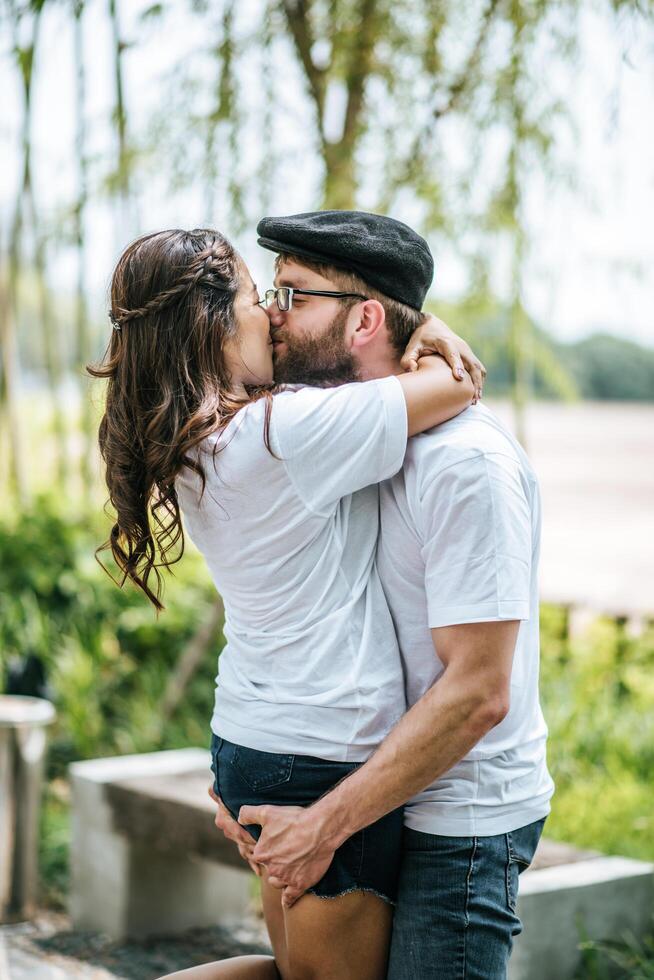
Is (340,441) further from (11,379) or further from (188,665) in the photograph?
(11,379)

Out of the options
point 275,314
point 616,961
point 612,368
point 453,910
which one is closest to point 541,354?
point 612,368

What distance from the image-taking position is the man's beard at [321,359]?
69.7 inches

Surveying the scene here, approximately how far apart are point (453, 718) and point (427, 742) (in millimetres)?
50

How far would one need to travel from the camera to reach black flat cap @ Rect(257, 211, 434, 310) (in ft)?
5.64

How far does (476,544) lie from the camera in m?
1.52

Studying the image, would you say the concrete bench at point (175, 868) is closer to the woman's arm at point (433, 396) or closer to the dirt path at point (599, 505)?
the woman's arm at point (433, 396)

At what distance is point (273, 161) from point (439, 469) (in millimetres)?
3250

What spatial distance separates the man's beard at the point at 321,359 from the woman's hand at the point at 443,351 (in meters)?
0.10

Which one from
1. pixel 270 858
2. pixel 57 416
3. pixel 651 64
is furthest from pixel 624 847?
pixel 57 416

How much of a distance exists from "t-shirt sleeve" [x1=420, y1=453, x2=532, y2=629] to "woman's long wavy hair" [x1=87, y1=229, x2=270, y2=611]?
36cm

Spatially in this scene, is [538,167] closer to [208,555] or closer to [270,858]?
[208,555]

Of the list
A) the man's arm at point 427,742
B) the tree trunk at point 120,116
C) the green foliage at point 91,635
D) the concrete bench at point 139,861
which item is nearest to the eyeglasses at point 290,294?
the man's arm at point 427,742

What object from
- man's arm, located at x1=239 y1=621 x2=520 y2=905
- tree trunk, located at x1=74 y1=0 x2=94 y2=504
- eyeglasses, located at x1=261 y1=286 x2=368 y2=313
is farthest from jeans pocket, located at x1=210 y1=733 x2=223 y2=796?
tree trunk, located at x1=74 y1=0 x2=94 y2=504

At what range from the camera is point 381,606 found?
164 centimetres
